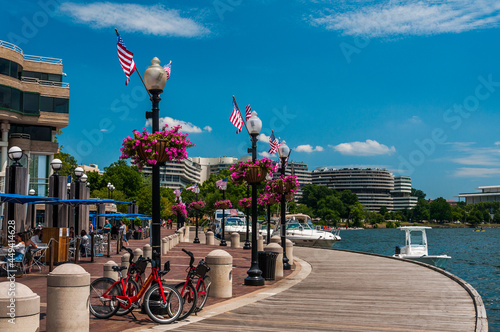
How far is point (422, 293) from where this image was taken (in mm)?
14656

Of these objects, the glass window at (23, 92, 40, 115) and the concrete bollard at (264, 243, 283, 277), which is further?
the glass window at (23, 92, 40, 115)

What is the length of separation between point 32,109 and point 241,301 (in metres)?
42.8

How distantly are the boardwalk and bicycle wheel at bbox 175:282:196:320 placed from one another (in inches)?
14.0

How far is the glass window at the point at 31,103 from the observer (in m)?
A: 49.3

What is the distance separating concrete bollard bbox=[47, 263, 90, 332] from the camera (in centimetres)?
843

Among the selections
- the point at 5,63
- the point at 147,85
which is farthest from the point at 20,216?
the point at 5,63

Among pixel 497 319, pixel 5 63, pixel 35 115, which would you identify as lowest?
pixel 497 319

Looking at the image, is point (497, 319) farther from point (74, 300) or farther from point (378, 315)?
point (74, 300)

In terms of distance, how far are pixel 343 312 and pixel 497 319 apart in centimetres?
864

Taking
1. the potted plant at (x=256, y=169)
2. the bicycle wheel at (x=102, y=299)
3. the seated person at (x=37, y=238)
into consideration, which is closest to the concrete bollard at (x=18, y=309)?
the bicycle wheel at (x=102, y=299)

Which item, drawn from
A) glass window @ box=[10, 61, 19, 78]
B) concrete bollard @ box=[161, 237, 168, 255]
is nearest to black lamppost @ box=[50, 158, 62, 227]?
concrete bollard @ box=[161, 237, 168, 255]

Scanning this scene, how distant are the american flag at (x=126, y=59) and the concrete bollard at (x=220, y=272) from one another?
4686 mm

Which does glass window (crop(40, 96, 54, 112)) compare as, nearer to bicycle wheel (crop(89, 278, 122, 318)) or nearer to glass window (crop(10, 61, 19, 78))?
glass window (crop(10, 61, 19, 78))

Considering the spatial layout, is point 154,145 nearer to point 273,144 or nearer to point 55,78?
point 273,144
